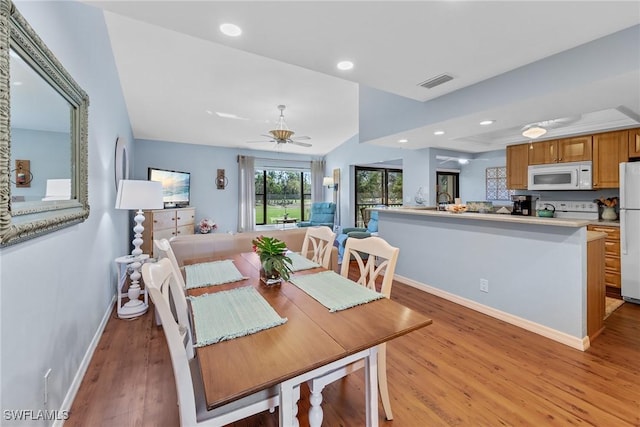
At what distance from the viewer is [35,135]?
1207 mm

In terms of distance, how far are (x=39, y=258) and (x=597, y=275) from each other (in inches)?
157

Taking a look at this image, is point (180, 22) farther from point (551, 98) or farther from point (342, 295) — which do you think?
point (551, 98)

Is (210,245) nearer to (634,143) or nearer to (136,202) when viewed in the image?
(136,202)

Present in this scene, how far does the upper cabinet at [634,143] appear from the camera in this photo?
3395 mm

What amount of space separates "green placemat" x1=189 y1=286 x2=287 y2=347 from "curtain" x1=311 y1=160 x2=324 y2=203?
659 centimetres

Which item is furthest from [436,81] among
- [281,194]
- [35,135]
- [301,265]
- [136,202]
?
[281,194]

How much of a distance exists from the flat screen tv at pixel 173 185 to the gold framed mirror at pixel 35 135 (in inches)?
155

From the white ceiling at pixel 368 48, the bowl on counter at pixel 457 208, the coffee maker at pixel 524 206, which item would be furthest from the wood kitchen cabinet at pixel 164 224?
the coffee maker at pixel 524 206

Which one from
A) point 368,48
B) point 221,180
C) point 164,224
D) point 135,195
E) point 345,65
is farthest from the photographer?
point 221,180

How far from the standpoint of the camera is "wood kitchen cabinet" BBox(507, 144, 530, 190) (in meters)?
4.58

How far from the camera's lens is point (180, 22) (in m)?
1.67

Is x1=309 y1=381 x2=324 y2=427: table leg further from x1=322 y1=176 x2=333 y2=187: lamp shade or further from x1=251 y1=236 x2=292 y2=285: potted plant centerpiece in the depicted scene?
x1=322 y1=176 x2=333 y2=187: lamp shade

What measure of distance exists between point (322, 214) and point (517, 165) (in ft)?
13.6

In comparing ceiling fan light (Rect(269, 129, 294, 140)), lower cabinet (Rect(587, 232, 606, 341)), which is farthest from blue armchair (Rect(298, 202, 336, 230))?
lower cabinet (Rect(587, 232, 606, 341))
